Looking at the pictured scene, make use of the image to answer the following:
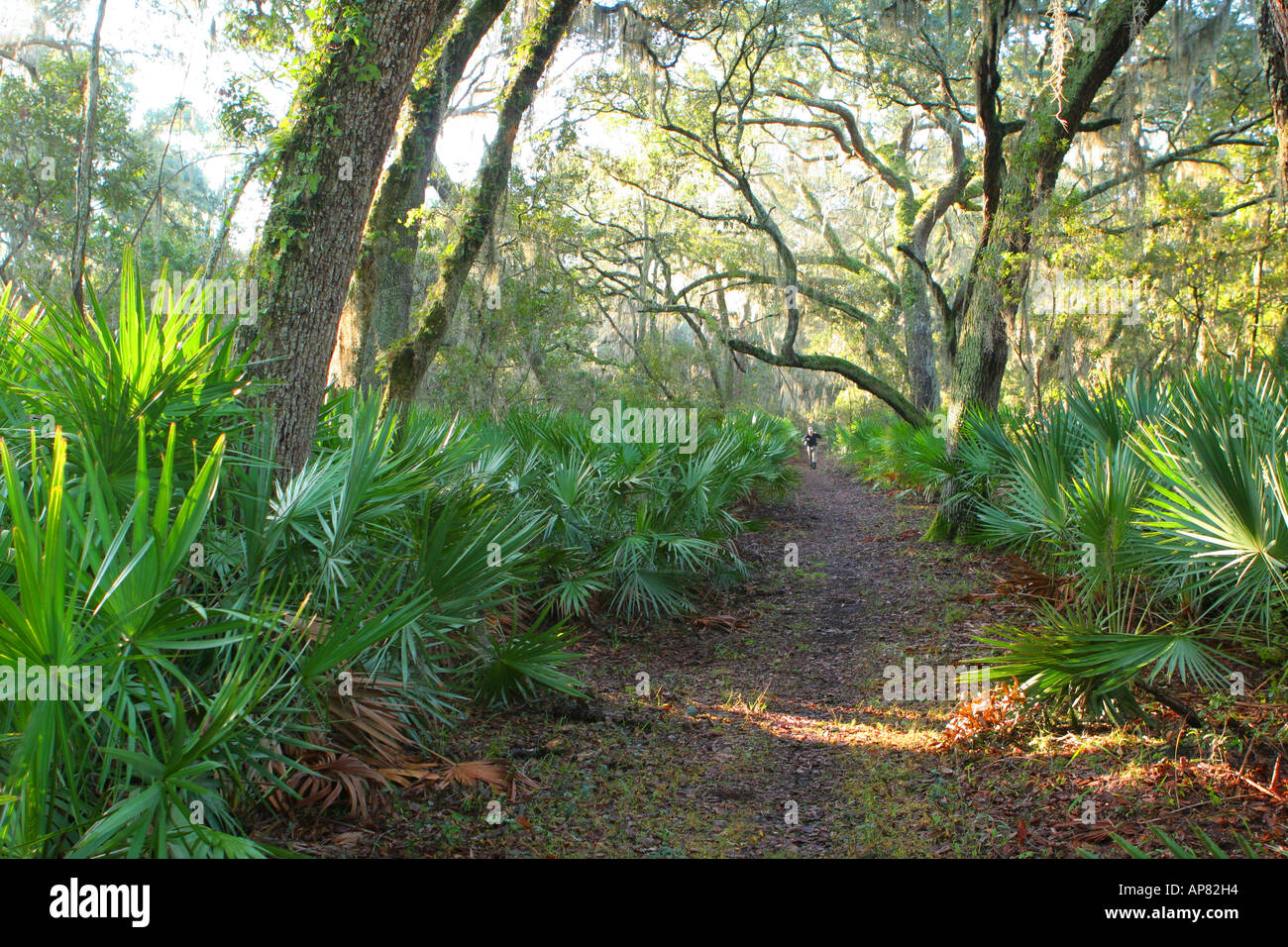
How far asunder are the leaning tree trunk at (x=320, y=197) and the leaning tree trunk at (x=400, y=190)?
3.68 meters

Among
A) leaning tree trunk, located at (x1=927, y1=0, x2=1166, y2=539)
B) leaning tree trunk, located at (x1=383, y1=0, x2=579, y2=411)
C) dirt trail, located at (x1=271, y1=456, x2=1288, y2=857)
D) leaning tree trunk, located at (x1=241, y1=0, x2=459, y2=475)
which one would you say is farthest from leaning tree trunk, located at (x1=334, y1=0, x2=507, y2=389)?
leaning tree trunk, located at (x1=927, y1=0, x2=1166, y2=539)

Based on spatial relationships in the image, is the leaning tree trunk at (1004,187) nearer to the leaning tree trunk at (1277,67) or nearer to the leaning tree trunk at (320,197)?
the leaning tree trunk at (1277,67)

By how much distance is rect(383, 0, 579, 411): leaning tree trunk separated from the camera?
31.6 feet

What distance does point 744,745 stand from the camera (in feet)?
16.1

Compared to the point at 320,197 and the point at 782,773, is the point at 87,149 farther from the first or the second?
the point at 782,773

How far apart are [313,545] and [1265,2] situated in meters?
5.98

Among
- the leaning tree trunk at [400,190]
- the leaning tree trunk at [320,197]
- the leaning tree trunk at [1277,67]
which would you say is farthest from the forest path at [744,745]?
the leaning tree trunk at [400,190]

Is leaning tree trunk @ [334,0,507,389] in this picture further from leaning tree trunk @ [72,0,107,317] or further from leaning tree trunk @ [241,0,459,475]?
leaning tree trunk @ [72,0,107,317]

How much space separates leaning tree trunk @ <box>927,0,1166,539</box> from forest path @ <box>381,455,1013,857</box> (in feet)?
8.72

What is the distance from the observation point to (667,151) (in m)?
16.8

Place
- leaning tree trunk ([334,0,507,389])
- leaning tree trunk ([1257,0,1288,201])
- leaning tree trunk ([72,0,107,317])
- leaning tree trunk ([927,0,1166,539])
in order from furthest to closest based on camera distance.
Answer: leaning tree trunk ([72,0,107,317]) → leaning tree trunk ([334,0,507,389]) → leaning tree trunk ([927,0,1166,539]) → leaning tree trunk ([1257,0,1288,201])

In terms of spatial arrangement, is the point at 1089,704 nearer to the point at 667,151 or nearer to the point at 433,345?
the point at 433,345

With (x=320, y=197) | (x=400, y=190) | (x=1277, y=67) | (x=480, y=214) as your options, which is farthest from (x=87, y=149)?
(x=1277, y=67)

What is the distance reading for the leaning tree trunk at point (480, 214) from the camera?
964 cm
